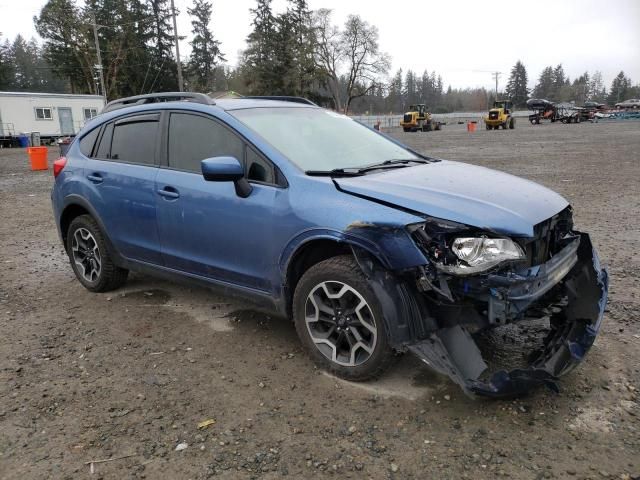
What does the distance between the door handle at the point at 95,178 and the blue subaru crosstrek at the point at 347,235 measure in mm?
17

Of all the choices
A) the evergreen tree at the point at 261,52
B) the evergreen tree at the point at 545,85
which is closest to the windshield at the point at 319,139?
the evergreen tree at the point at 261,52

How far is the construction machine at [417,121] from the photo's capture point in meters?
42.7

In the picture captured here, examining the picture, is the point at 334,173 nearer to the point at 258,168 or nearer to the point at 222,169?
the point at 258,168

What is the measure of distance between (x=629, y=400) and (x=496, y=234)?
129 centimetres

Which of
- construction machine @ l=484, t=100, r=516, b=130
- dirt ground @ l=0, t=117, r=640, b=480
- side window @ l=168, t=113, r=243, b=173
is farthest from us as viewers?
construction machine @ l=484, t=100, r=516, b=130

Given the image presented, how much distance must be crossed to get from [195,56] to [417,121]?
114ft

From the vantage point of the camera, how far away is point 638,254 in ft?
18.4

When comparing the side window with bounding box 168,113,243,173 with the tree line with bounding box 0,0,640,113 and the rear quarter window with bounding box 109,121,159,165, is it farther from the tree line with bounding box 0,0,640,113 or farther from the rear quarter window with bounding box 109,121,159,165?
the tree line with bounding box 0,0,640,113

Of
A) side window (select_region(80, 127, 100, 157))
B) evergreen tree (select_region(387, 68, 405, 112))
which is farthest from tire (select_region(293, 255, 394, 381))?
evergreen tree (select_region(387, 68, 405, 112))

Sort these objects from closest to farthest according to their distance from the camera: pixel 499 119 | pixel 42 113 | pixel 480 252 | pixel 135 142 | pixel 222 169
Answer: pixel 480 252 < pixel 222 169 < pixel 135 142 < pixel 42 113 < pixel 499 119

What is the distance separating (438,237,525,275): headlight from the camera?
8.98 feet

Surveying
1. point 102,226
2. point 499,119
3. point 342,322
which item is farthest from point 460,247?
point 499,119

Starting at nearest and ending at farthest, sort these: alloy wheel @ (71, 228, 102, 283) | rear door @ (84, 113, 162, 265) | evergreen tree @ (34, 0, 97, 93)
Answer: rear door @ (84, 113, 162, 265), alloy wheel @ (71, 228, 102, 283), evergreen tree @ (34, 0, 97, 93)

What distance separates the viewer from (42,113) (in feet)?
112
